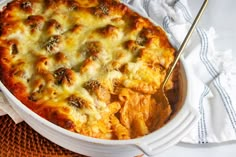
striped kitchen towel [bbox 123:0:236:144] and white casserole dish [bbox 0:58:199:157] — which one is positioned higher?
white casserole dish [bbox 0:58:199:157]

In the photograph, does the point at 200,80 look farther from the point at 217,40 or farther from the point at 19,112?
→ the point at 19,112

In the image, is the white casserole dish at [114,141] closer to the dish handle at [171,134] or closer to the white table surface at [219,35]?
the dish handle at [171,134]

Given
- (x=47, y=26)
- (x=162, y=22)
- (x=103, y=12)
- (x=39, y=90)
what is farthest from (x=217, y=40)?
(x=39, y=90)

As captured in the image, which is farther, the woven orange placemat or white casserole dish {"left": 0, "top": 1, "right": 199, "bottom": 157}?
the woven orange placemat

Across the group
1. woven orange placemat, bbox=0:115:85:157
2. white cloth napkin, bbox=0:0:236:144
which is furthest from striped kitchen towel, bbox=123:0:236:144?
woven orange placemat, bbox=0:115:85:157

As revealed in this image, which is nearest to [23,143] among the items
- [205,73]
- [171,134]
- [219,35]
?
[171,134]

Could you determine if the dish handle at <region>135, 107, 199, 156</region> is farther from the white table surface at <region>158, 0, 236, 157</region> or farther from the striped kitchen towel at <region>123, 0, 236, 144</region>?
the white table surface at <region>158, 0, 236, 157</region>

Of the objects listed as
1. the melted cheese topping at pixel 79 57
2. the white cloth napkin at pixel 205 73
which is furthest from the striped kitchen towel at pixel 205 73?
the melted cheese topping at pixel 79 57
